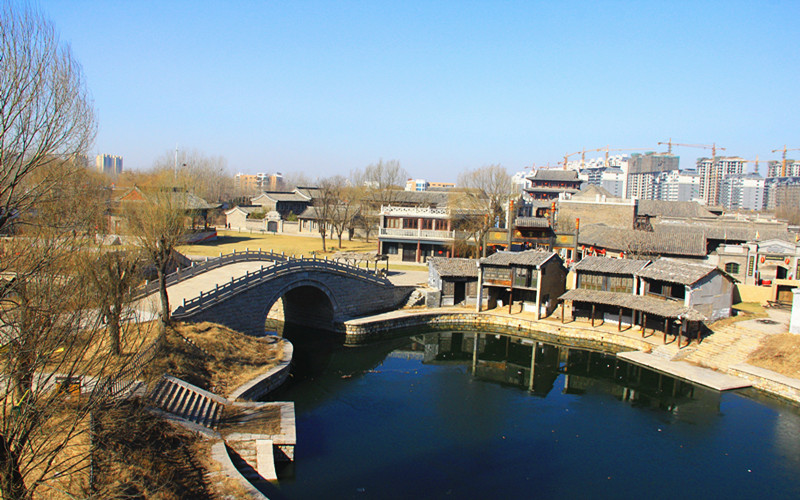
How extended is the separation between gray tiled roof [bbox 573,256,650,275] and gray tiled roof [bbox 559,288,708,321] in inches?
56.6

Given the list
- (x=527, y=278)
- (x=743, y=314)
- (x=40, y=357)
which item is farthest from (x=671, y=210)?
(x=40, y=357)

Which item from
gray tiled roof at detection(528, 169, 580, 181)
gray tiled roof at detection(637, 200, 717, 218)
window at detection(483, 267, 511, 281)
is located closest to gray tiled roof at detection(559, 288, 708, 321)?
window at detection(483, 267, 511, 281)

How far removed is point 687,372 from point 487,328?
13.1 meters

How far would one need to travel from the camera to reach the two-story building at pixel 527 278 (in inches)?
1497

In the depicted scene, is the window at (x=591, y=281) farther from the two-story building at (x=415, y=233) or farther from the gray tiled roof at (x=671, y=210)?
the gray tiled roof at (x=671, y=210)

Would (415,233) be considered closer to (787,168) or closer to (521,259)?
(521,259)

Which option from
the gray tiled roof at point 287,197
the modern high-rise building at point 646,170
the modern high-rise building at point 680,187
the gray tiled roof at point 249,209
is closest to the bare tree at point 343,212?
the gray tiled roof at point 287,197

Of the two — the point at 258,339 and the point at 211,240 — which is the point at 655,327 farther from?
the point at 211,240

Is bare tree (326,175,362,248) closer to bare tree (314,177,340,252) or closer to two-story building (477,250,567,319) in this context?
bare tree (314,177,340,252)

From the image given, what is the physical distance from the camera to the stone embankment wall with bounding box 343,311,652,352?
34719 mm

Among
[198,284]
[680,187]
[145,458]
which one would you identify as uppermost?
[680,187]

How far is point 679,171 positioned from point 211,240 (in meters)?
160

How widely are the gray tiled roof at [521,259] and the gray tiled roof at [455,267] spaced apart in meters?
1.63

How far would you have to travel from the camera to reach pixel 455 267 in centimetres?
4100
